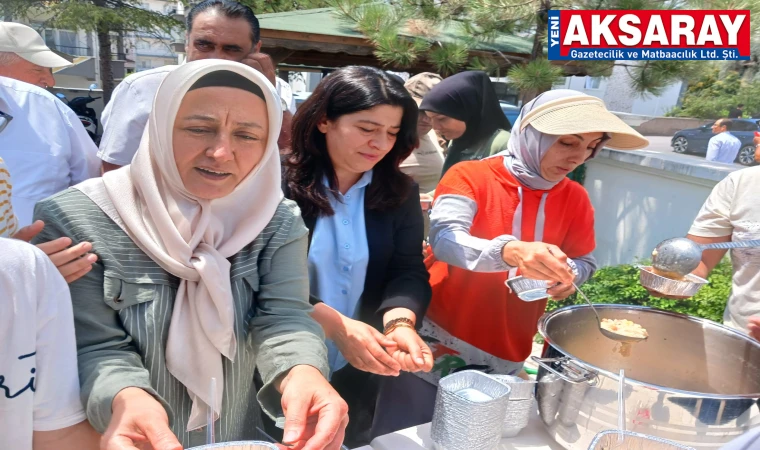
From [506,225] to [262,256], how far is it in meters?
0.86

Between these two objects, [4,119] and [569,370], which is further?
[4,119]

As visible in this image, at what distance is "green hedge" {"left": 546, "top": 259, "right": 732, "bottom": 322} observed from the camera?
3723mm

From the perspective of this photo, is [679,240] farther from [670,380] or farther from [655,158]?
[655,158]

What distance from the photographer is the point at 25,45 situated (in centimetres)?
304

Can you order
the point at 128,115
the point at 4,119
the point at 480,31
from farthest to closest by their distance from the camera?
the point at 480,31 < the point at 4,119 < the point at 128,115

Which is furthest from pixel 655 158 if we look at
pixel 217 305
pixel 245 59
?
pixel 217 305

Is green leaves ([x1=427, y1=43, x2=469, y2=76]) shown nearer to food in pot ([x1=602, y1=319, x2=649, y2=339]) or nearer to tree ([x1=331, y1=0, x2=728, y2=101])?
tree ([x1=331, y1=0, x2=728, y2=101])

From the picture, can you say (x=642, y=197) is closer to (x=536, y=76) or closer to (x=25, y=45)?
(x=536, y=76)

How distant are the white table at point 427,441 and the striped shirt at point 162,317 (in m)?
0.31

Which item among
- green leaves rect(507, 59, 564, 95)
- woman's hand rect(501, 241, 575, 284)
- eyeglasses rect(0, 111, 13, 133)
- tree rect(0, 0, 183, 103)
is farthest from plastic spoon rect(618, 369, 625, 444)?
tree rect(0, 0, 183, 103)

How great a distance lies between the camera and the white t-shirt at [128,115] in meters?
1.82

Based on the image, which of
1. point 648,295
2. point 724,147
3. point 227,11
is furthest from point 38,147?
point 724,147

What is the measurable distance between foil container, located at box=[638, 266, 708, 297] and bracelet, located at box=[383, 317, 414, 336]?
774mm

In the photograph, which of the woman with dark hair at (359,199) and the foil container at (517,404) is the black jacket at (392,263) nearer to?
the woman with dark hair at (359,199)
